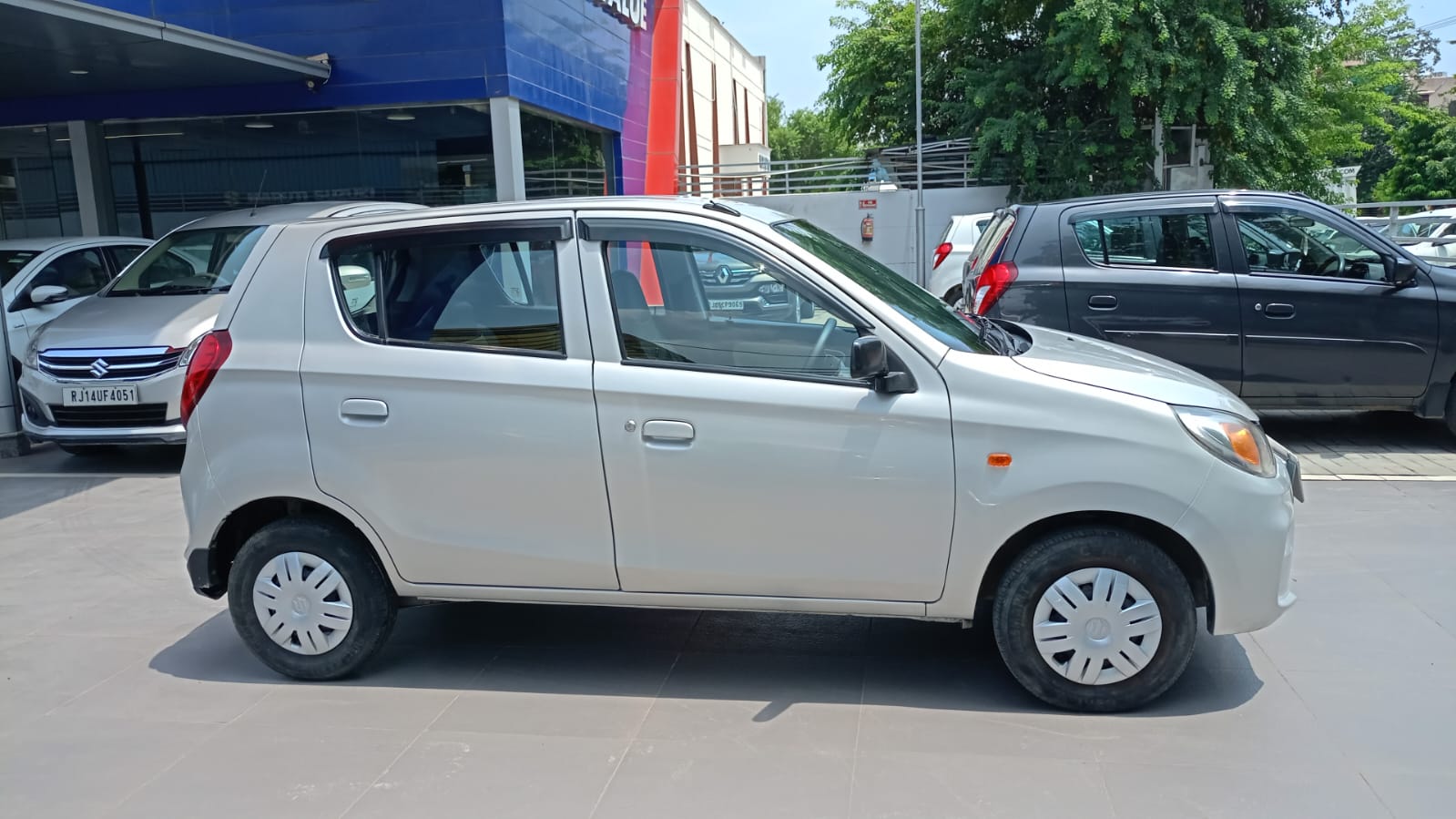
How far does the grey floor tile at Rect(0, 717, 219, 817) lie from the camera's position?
3.65 meters

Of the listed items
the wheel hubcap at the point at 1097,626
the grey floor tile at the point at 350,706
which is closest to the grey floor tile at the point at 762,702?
the wheel hubcap at the point at 1097,626

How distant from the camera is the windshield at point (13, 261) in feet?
35.0

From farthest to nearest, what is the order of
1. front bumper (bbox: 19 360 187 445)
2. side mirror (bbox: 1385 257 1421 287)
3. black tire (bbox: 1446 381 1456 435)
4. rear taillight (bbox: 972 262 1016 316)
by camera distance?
front bumper (bbox: 19 360 187 445) → rear taillight (bbox: 972 262 1016 316) → black tire (bbox: 1446 381 1456 435) → side mirror (bbox: 1385 257 1421 287)

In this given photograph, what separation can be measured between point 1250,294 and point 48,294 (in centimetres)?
990

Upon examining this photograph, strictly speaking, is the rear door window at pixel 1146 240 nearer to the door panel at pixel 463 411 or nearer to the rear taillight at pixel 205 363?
the door panel at pixel 463 411

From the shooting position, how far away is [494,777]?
3711 millimetres

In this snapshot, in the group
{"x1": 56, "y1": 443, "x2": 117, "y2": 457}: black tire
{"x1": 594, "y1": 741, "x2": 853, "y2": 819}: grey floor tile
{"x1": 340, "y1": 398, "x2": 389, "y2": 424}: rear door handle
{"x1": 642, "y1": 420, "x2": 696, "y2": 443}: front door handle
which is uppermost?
{"x1": 340, "y1": 398, "x2": 389, "y2": 424}: rear door handle

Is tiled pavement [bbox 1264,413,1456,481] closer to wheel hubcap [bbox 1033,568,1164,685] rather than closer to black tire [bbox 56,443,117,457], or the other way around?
wheel hubcap [bbox 1033,568,1164,685]

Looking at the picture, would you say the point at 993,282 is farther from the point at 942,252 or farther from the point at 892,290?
the point at 942,252

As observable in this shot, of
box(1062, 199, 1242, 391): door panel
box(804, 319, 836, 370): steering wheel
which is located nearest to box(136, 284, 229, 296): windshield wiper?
box(1062, 199, 1242, 391): door panel

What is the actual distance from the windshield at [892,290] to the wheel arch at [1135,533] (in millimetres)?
679

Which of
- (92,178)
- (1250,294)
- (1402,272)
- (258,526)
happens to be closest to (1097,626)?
(258,526)

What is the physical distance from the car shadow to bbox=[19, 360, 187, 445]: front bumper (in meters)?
3.59

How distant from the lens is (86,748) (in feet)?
13.2
